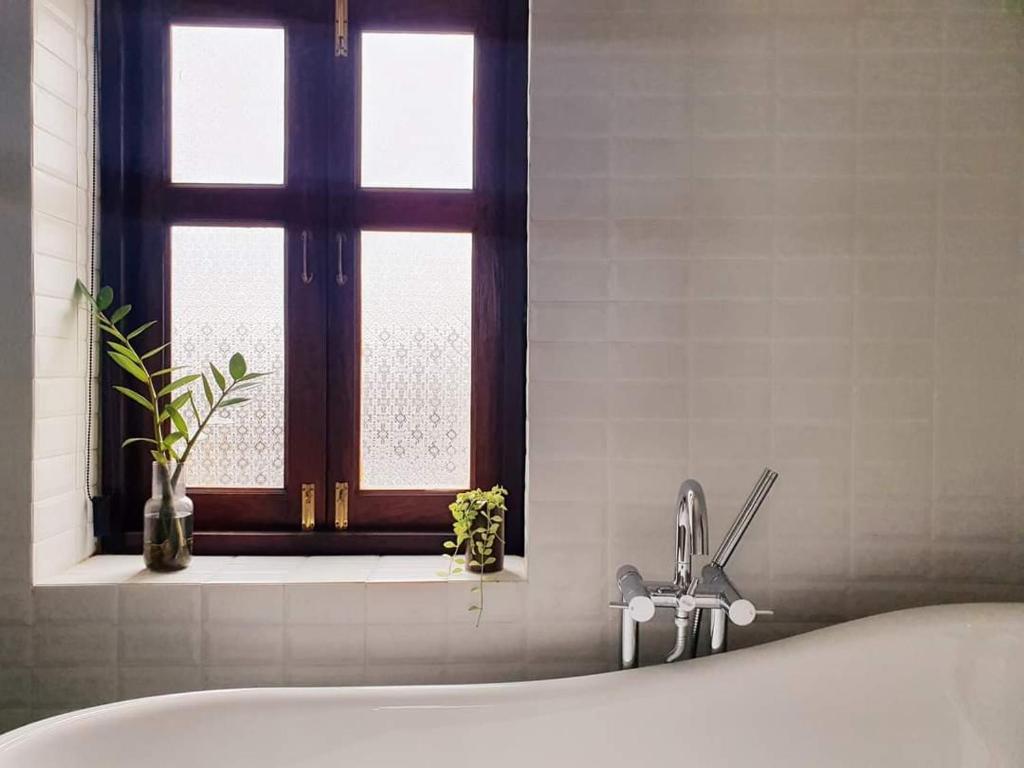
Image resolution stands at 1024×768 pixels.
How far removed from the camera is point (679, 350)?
1.33m

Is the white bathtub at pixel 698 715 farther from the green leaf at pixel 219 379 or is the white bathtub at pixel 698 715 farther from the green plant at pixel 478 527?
the green leaf at pixel 219 379

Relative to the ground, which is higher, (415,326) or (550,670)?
(415,326)

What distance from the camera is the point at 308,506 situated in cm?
149

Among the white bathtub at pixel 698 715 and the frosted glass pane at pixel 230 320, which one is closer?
the white bathtub at pixel 698 715

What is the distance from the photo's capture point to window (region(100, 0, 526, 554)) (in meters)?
1.48

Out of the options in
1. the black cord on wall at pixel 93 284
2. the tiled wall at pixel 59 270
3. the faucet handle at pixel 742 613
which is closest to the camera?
the faucet handle at pixel 742 613

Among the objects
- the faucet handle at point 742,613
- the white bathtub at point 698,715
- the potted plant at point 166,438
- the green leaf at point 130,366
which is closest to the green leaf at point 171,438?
the potted plant at point 166,438

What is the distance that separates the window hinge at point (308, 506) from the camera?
4.90 ft

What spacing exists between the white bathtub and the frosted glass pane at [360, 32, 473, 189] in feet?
3.43

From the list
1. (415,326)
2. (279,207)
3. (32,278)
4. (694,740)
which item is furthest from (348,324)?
(694,740)

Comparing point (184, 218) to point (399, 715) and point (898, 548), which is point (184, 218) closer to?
point (399, 715)

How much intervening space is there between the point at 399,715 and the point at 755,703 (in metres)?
0.60

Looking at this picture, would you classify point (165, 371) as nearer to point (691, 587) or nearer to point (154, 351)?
point (154, 351)

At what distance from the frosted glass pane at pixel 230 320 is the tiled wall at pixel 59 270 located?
191 millimetres
